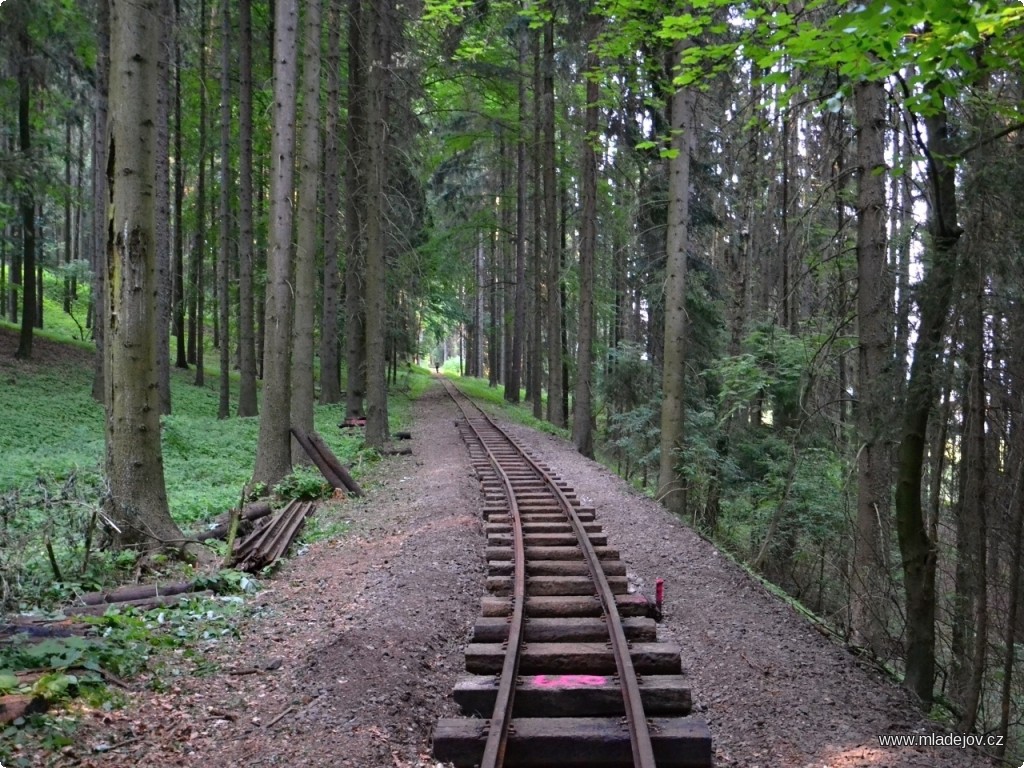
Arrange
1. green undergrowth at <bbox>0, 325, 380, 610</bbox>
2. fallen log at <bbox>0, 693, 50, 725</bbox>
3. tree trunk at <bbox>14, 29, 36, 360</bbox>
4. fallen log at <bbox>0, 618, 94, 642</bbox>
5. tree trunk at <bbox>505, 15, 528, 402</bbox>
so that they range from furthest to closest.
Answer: tree trunk at <bbox>505, 15, 528, 402</bbox>
tree trunk at <bbox>14, 29, 36, 360</bbox>
green undergrowth at <bbox>0, 325, 380, 610</bbox>
fallen log at <bbox>0, 618, 94, 642</bbox>
fallen log at <bbox>0, 693, 50, 725</bbox>

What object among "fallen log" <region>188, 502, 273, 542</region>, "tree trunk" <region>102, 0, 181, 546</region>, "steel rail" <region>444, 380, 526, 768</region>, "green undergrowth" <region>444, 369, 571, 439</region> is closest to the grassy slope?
"tree trunk" <region>102, 0, 181, 546</region>

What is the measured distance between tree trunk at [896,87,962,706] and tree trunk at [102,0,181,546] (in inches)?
276

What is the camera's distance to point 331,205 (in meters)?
20.0

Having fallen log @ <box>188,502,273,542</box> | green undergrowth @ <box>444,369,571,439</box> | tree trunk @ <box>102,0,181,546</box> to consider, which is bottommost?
fallen log @ <box>188,502,273,542</box>

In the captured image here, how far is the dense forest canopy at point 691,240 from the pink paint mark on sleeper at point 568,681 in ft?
10.6

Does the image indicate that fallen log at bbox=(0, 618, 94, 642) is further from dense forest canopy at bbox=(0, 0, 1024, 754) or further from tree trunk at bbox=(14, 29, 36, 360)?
tree trunk at bbox=(14, 29, 36, 360)

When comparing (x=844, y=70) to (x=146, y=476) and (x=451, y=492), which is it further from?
(x=451, y=492)

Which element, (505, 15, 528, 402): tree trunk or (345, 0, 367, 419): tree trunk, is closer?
(345, 0, 367, 419): tree trunk

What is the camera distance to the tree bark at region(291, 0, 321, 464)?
13.1 meters

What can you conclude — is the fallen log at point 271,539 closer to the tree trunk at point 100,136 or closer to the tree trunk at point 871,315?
the tree trunk at point 871,315

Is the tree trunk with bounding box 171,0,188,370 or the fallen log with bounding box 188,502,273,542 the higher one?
the tree trunk with bounding box 171,0,188,370

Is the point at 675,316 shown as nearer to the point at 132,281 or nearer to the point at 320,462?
the point at 320,462

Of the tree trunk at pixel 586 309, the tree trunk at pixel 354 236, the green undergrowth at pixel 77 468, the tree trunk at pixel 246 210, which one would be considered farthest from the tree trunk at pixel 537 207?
the tree trunk at pixel 246 210

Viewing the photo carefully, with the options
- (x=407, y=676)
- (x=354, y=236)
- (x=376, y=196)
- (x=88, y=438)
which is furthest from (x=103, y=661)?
(x=354, y=236)
